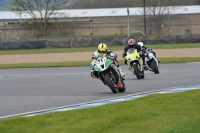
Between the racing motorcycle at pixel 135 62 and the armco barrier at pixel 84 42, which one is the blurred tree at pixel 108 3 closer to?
the armco barrier at pixel 84 42

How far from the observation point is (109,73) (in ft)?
52.0

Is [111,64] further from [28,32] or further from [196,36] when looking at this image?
[28,32]

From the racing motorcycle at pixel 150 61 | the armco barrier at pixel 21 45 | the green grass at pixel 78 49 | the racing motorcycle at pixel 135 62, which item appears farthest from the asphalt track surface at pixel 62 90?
the armco barrier at pixel 21 45

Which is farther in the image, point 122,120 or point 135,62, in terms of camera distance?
point 135,62

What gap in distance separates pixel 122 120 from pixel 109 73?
256 inches

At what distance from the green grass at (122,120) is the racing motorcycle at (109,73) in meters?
3.87

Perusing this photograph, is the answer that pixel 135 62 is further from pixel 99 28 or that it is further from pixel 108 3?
pixel 108 3

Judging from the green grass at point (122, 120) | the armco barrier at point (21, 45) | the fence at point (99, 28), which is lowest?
the green grass at point (122, 120)

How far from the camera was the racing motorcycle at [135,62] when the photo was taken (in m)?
20.4

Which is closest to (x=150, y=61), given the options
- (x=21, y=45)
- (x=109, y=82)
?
(x=109, y=82)

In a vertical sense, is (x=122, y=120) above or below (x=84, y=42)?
below

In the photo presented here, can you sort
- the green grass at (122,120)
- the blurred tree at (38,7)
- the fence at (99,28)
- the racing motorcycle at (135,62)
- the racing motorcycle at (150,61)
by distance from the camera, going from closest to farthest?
the green grass at (122,120)
the racing motorcycle at (135,62)
the racing motorcycle at (150,61)
the fence at (99,28)
the blurred tree at (38,7)

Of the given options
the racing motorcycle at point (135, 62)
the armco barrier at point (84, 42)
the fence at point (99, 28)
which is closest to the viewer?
the racing motorcycle at point (135, 62)

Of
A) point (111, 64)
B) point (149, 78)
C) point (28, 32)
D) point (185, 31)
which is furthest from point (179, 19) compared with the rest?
point (111, 64)
